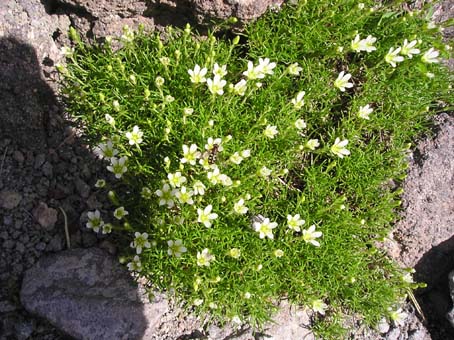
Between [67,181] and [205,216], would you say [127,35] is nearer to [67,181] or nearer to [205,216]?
[67,181]

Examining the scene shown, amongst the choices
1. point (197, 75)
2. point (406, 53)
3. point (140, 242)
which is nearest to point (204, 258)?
point (140, 242)

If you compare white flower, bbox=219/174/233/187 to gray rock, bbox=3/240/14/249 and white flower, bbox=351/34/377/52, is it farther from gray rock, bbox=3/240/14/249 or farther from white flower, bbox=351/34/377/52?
gray rock, bbox=3/240/14/249

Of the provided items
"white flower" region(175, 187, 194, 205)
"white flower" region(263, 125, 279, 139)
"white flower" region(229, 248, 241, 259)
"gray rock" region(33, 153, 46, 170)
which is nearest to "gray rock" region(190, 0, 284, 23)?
"white flower" region(263, 125, 279, 139)

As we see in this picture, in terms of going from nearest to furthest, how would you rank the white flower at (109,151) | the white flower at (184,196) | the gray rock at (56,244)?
the white flower at (184,196) → the white flower at (109,151) → the gray rock at (56,244)

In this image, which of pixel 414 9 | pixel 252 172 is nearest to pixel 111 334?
pixel 252 172

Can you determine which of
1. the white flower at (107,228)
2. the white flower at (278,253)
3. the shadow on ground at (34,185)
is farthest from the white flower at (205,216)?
the shadow on ground at (34,185)

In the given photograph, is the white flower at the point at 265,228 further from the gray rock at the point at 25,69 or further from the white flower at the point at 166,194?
the gray rock at the point at 25,69

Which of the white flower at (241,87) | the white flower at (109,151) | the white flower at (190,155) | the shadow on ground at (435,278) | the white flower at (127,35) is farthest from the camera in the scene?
the shadow on ground at (435,278)

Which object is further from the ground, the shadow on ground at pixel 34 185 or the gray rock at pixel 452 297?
the shadow on ground at pixel 34 185
